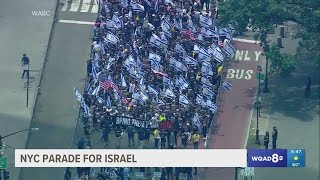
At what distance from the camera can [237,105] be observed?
316 ft

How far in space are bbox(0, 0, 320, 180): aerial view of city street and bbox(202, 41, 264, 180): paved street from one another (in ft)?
0.28

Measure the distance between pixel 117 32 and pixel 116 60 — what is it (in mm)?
3618

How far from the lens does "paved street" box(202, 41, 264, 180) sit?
299 ft

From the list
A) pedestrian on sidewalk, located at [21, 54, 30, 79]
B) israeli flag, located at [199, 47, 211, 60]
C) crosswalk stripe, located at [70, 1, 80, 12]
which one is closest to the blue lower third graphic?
israeli flag, located at [199, 47, 211, 60]

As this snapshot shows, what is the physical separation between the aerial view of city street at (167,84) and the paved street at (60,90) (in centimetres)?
7

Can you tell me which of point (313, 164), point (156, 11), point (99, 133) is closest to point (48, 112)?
point (99, 133)

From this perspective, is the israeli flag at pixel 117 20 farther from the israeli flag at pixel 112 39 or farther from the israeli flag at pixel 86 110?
the israeli flag at pixel 86 110

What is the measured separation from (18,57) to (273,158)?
25117mm

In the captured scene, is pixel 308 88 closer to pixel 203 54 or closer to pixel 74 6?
pixel 203 54

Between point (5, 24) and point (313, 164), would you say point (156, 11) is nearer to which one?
point (5, 24)

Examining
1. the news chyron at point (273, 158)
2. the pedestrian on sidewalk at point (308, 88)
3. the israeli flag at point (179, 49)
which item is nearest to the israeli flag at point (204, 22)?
the israeli flag at point (179, 49)

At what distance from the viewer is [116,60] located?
95312mm

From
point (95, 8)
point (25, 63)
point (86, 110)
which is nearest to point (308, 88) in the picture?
point (86, 110)

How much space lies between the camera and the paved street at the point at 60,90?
9119cm
